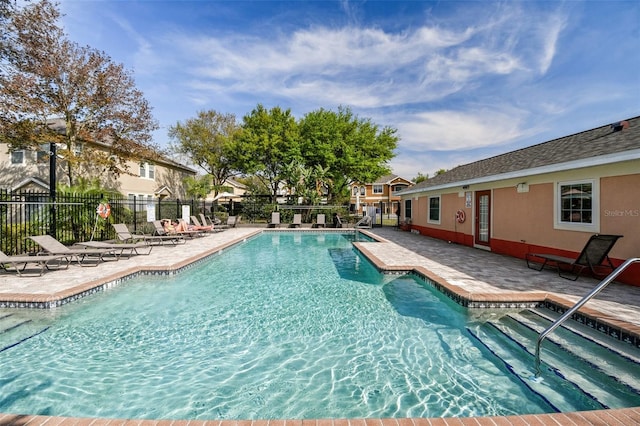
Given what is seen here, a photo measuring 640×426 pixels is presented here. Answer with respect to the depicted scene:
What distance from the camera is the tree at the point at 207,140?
36.3 meters

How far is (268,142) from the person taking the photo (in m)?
28.5

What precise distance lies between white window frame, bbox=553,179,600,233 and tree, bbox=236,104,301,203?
2143 cm

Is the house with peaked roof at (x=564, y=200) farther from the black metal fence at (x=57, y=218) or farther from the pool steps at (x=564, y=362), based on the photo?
the black metal fence at (x=57, y=218)

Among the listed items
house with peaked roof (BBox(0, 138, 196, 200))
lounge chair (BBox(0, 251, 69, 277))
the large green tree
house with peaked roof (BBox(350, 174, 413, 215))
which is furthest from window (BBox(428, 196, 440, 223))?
house with peaked roof (BBox(350, 174, 413, 215))

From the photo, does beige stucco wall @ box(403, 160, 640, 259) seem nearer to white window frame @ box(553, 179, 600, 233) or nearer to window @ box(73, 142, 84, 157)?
white window frame @ box(553, 179, 600, 233)

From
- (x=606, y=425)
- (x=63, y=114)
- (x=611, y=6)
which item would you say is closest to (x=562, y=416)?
(x=606, y=425)

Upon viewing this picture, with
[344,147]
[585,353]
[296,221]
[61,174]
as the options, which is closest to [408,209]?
[296,221]

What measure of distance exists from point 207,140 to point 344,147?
17.1m

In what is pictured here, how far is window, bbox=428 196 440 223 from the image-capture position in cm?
1670

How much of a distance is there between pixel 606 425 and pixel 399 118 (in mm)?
29749

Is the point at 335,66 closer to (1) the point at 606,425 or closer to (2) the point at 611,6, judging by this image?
(2) the point at 611,6

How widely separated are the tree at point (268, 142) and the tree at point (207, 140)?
721 cm

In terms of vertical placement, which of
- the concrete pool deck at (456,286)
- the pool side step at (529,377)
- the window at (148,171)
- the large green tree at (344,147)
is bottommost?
the pool side step at (529,377)

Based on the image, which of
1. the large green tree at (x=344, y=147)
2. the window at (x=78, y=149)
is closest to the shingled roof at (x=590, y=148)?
the large green tree at (x=344, y=147)
